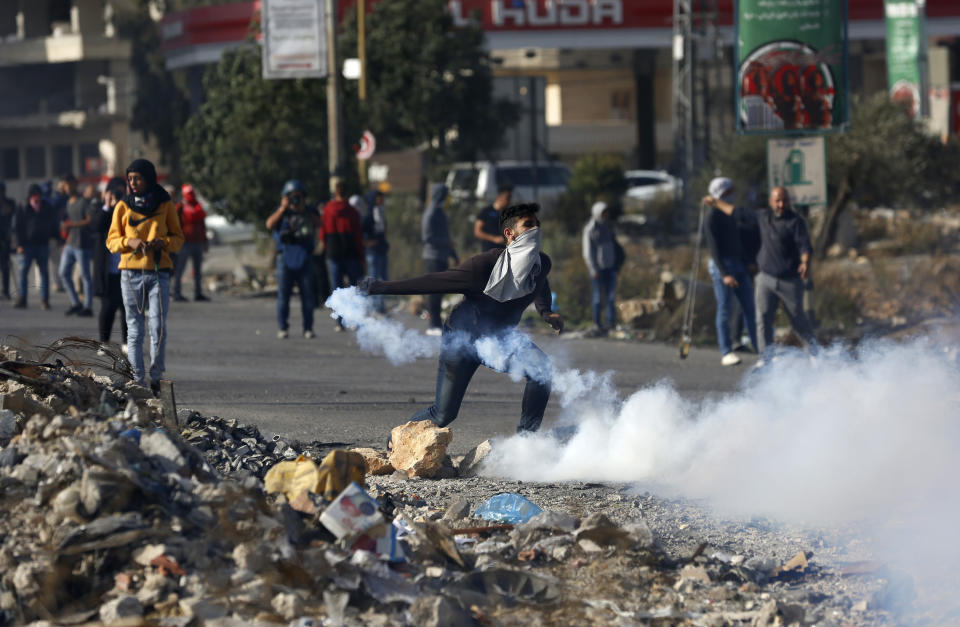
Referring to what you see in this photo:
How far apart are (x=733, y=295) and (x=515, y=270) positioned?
20.9 ft

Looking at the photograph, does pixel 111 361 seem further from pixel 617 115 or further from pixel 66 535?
pixel 617 115

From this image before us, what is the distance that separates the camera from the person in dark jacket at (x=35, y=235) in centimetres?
1775

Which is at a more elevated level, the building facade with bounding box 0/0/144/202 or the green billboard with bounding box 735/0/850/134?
the building facade with bounding box 0/0/144/202

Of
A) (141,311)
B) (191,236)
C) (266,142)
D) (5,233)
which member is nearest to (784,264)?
(141,311)

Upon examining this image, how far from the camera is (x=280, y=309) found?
49.0ft

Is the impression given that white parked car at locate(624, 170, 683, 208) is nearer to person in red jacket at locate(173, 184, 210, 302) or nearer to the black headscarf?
person in red jacket at locate(173, 184, 210, 302)

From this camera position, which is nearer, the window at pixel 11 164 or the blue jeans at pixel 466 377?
the blue jeans at pixel 466 377

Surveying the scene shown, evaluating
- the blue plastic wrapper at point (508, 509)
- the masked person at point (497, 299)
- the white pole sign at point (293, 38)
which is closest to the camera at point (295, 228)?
the white pole sign at point (293, 38)

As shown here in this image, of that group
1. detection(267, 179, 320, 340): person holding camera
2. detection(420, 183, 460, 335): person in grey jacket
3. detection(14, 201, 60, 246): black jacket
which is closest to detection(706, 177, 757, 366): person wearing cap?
detection(420, 183, 460, 335): person in grey jacket

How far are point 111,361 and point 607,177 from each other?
84.3 ft

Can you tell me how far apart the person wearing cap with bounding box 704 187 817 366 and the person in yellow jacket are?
18.0ft

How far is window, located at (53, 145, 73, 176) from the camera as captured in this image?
2072 inches

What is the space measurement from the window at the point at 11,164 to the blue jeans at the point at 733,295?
148 ft

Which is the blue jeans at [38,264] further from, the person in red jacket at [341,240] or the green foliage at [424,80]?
the green foliage at [424,80]
